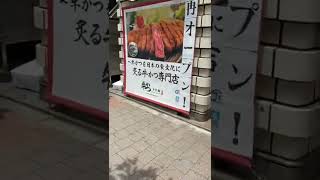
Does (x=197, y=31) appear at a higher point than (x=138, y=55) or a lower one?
higher

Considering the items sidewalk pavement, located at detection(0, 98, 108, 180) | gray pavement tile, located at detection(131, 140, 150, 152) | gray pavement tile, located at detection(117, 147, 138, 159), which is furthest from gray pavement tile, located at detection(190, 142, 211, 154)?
sidewalk pavement, located at detection(0, 98, 108, 180)

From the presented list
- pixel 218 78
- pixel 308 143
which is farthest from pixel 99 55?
pixel 308 143

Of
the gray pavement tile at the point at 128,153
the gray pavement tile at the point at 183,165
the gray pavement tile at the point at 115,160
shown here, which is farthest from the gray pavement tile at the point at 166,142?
the gray pavement tile at the point at 115,160

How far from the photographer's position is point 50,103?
12.6 ft

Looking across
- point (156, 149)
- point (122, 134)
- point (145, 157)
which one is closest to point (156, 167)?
point (145, 157)

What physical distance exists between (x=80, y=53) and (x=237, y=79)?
1.14 meters

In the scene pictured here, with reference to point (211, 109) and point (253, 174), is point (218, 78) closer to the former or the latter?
point (211, 109)

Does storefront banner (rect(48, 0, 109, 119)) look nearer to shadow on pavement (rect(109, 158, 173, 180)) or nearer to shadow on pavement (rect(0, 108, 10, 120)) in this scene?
shadow on pavement (rect(109, 158, 173, 180))

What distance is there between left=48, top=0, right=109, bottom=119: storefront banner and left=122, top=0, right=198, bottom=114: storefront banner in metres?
0.27

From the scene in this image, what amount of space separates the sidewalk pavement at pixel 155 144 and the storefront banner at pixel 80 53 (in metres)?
0.24

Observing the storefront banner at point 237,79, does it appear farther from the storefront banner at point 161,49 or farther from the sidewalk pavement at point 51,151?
the sidewalk pavement at point 51,151

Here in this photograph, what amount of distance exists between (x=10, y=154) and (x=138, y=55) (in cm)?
216

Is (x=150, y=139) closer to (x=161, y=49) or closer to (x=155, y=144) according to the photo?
(x=155, y=144)

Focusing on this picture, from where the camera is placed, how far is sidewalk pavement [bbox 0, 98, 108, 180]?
329cm
